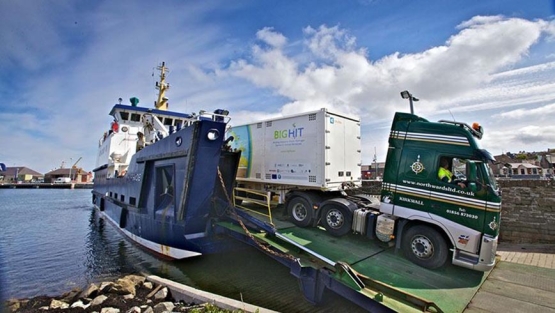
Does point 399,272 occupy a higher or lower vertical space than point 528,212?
lower

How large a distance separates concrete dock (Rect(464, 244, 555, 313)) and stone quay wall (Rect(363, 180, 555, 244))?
1194mm

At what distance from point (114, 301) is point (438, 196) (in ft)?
23.2

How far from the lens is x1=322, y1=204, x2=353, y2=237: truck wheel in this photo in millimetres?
6342

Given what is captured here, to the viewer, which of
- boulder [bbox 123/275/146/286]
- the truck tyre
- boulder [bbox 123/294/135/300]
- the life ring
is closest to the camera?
the truck tyre

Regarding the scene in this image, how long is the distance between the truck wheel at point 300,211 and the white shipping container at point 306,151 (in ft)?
1.63

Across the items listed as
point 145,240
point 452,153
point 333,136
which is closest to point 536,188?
point 452,153

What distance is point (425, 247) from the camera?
529 centimetres

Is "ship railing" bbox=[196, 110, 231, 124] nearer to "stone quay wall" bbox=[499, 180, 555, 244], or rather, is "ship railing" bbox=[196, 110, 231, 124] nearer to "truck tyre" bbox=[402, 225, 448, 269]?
"truck tyre" bbox=[402, 225, 448, 269]

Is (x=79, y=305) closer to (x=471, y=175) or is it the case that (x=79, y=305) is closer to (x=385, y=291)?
(x=385, y=291)

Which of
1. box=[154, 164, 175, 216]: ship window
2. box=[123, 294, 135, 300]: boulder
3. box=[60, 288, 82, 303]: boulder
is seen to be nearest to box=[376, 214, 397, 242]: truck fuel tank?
box=[123, 294, 135, 300]: boulder

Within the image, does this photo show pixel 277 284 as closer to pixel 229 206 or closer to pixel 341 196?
pixel 229 206

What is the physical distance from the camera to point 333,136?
22.9ft

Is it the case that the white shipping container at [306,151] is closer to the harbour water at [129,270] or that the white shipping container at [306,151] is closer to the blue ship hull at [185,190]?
the blue ship hull at [185,190]

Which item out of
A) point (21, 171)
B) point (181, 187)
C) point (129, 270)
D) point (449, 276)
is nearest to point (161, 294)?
point (181, 187)
